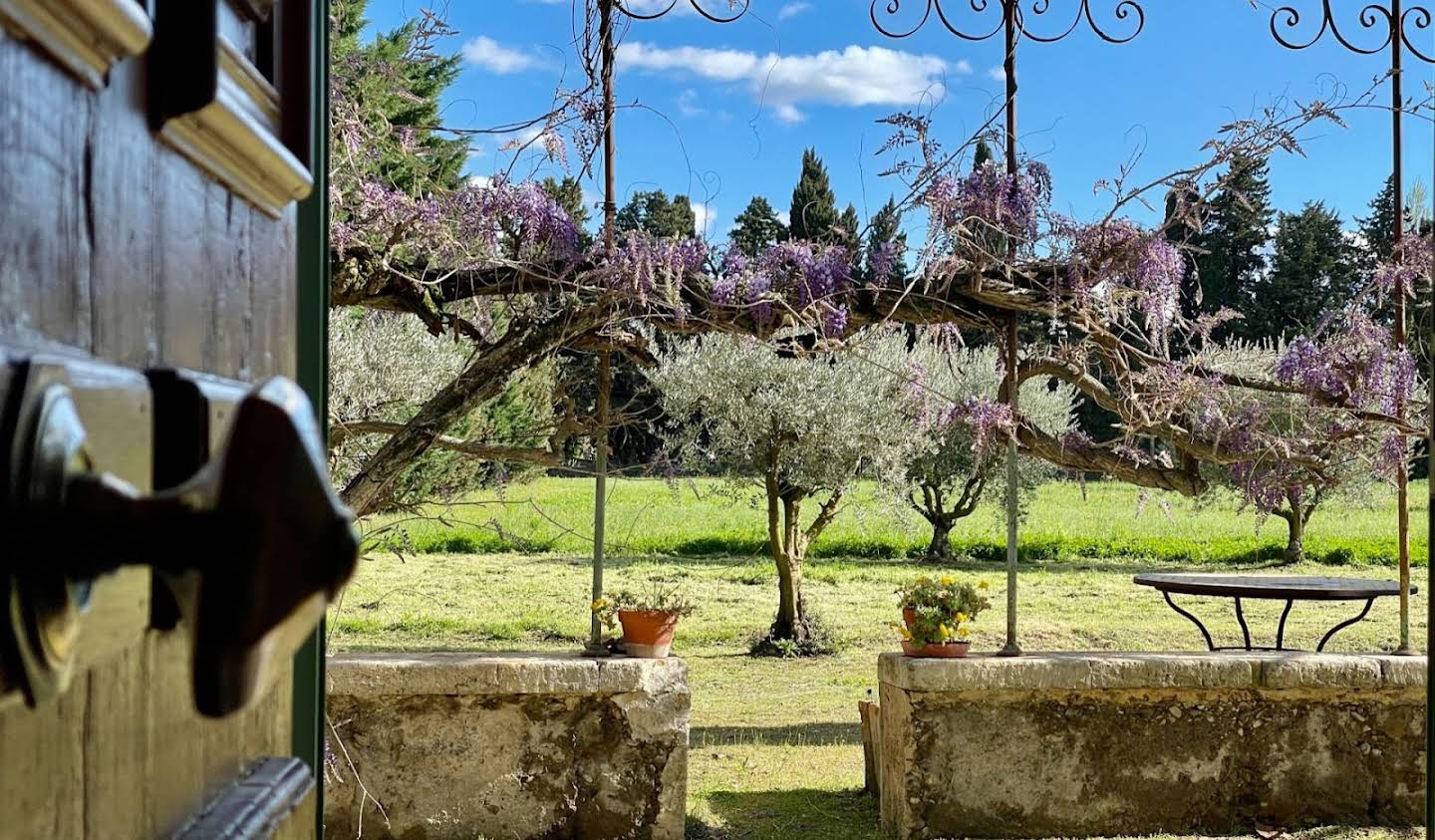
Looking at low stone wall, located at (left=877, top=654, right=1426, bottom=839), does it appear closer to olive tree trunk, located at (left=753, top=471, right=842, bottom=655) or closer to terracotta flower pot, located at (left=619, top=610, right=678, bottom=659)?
terracotta flower pot, located at (left=619, top=610, right=678, bottom=659)

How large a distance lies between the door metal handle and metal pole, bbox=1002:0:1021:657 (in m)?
4.44

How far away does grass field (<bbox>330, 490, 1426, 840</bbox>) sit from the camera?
636 cm

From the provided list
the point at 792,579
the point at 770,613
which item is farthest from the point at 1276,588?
the point at 770,613

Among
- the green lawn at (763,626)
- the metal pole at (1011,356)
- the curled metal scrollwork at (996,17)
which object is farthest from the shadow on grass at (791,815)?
the curled metal scrollwork at (996,17)

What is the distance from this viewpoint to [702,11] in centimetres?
408

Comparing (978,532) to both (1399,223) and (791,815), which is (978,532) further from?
(1399,223)

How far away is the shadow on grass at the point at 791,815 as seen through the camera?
5.32m

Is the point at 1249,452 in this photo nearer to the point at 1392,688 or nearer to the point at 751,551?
the point at 1392,688

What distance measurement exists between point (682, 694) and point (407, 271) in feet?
5.99

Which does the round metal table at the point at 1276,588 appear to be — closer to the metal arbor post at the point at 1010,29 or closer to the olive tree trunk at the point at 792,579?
the metal arbor post at the point at 1010,29

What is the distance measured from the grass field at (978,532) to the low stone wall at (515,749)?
10.2 meters

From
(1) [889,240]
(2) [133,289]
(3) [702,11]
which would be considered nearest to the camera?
(2) [133,289]

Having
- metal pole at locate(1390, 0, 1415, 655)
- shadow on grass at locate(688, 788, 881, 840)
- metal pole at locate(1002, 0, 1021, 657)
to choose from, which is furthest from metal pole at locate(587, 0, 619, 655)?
metal pole at locate(1390, 0, 1415, 655)

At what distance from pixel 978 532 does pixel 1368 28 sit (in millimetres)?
13063
